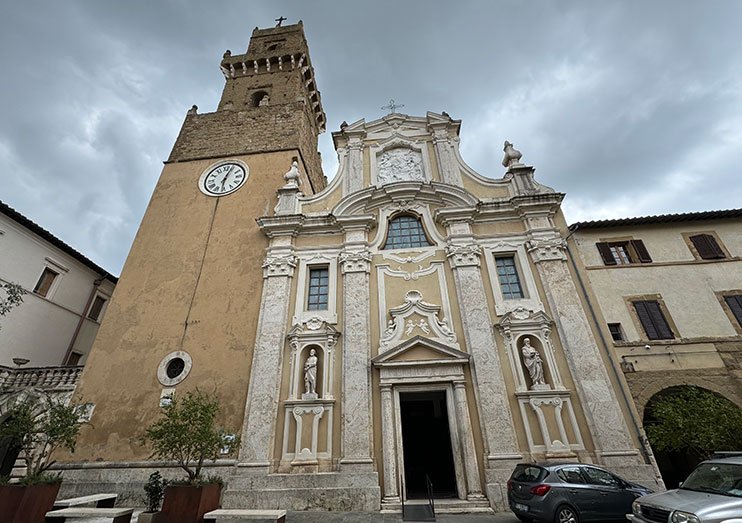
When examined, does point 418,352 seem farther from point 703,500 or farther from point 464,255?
point 703,500

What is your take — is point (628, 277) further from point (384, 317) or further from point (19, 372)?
point (19, 372)

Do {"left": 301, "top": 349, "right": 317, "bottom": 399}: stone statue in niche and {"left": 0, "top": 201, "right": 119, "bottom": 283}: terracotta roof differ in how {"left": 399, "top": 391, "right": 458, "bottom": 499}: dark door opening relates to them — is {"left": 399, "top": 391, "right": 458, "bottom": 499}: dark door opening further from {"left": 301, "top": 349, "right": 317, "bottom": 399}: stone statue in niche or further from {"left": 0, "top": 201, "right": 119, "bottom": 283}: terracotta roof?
Result: {"left": 0, "top": 201, "right": 119, "bottom": 283}: terracotta roof

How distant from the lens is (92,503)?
25.3 feet

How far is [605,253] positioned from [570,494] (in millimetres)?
9386

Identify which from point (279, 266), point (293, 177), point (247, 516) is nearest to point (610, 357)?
point (247, 516)

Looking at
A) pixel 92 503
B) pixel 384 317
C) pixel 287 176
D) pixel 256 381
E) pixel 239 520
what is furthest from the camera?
pixel 287 176

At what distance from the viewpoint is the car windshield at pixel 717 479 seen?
517 centimetres

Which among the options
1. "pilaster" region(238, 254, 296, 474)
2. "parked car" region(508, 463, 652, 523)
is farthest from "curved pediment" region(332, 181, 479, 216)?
"parked car" region(508, 463, 652, 523)

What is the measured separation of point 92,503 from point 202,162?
14382 millimetres

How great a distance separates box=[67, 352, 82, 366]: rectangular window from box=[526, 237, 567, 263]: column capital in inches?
783

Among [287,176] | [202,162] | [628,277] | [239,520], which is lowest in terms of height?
[239,520]

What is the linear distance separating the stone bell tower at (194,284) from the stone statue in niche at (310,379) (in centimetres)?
198

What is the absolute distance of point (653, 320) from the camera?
11.6 m

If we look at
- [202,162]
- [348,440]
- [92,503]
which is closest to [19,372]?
[92,503]
